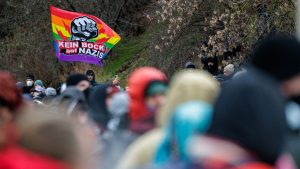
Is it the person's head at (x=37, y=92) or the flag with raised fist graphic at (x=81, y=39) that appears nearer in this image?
the person's head at (x=37, y=92)

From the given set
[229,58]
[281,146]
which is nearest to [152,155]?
[281,146]

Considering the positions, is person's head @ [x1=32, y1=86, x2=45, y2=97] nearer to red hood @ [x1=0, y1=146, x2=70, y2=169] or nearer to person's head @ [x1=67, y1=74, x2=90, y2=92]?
person's head @ [x1=67, y1=74, x2=90, y2=92]

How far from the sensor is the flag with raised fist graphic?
55.4 ft

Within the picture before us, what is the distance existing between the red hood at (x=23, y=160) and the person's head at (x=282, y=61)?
1.24 meters

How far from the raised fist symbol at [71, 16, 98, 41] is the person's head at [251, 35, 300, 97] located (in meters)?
13.1

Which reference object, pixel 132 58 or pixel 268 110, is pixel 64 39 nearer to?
pixel 132 58

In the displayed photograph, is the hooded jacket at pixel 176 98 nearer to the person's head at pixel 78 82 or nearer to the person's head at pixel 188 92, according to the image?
the person's head at pixel 188 92

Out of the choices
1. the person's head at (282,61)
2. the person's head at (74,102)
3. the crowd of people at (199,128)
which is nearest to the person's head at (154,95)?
the crowd of people at (199,128)

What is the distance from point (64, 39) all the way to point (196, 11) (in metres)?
5.16

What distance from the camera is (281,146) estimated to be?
3406mm

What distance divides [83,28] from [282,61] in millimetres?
13356

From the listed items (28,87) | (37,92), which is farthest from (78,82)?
(28,87)

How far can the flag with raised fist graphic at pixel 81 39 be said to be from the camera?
1688cm

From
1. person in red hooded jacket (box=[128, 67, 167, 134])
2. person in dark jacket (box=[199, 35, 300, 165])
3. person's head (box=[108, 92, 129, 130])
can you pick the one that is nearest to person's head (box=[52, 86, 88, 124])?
person's head (box=[108, 92, 129, 130])
